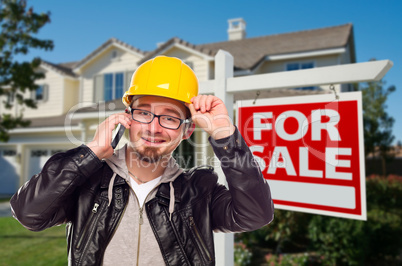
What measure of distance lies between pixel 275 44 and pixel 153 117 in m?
13.8

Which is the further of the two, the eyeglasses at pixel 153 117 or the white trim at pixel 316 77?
the white trim at pixel 316 77

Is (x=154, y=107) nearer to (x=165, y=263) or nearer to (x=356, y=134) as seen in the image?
(x=165, y=263)

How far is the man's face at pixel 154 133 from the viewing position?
1613 mm

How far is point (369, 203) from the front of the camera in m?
6.63

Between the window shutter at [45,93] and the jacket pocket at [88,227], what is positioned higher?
the window shutter at [45,93]

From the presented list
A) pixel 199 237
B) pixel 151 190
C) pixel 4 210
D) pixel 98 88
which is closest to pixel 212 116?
pixel 151 190

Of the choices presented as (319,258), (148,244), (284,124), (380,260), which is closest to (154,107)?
(148,244)

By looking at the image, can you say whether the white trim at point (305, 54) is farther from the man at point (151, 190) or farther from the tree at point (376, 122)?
the man at point (151, 190)

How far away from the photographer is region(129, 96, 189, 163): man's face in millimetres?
1613

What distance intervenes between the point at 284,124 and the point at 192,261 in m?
1.44

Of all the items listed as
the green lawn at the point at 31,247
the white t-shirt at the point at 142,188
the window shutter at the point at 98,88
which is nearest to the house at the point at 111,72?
the window shutter at the point at 98,88

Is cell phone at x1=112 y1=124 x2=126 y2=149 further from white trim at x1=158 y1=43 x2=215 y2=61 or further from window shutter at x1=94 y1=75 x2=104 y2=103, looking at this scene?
window shutter at x1=94 y1=75 x2=104 y2=103

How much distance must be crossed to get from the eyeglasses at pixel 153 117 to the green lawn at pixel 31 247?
4918mm

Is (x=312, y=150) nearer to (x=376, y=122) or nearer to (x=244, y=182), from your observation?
(x=244, y=182)
